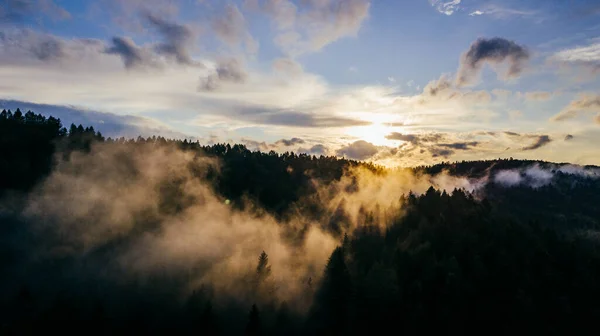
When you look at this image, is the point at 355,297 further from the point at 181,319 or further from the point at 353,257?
the point at 181,319

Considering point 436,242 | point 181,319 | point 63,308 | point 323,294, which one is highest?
point 436,242

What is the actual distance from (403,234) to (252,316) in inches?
3647

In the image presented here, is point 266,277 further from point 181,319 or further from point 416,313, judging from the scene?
point 416,313

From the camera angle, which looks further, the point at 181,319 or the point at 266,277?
the point at 266,277

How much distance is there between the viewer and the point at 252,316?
130 m

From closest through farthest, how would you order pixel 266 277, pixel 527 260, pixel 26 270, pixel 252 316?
pixel 252 316, pixel 527 260, pixel 266 277, pixel 26 270

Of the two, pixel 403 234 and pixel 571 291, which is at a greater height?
pixel 403 234

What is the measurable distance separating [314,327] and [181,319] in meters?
56.4

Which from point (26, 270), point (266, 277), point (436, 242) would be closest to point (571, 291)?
point (436, 242)

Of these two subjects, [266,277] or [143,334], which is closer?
[143,334]

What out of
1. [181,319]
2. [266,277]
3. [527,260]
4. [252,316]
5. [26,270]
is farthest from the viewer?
[26,270]

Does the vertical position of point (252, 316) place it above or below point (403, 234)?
below

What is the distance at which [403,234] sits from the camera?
634ft

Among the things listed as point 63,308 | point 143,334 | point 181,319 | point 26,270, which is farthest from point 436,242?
point 26,270
